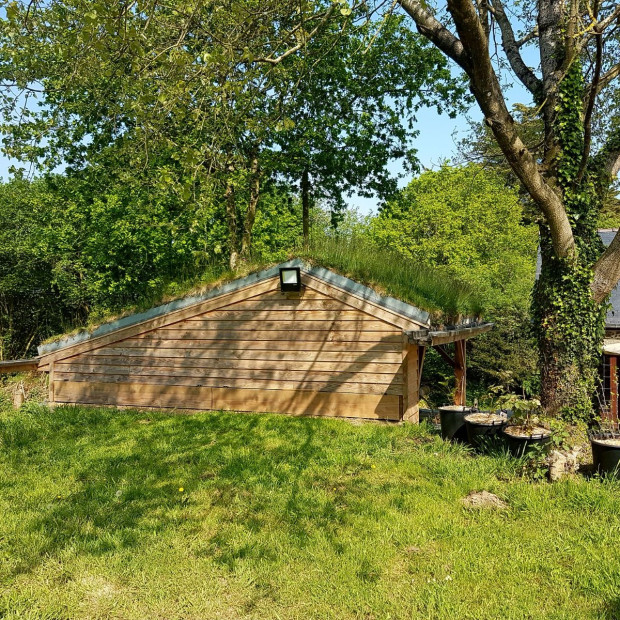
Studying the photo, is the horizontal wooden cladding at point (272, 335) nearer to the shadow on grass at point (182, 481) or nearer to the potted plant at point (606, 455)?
the shadow on grass at point (182, 481)

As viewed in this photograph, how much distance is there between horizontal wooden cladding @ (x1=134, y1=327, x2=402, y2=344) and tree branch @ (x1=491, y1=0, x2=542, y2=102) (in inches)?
158

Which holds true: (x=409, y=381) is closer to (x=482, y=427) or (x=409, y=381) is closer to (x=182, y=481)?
(x=482, y=427)

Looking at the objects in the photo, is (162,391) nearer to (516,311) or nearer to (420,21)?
(420,21)

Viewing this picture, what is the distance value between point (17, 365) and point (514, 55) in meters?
9.79

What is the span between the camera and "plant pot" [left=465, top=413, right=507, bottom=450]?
17.7ft

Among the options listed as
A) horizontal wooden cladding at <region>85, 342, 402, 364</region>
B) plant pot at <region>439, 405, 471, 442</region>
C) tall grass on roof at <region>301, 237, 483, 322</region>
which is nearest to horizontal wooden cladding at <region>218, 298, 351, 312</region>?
tall grass on roof at <region>301, 237, 483, 322</region>

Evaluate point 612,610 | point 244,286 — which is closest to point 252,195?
point 244,286

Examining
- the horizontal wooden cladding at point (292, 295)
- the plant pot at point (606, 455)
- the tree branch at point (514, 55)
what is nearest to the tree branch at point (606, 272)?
the plant pot at point (606, 455)

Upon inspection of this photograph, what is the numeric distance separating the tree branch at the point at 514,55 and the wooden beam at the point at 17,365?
31.0 feet

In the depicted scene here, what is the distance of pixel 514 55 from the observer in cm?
693

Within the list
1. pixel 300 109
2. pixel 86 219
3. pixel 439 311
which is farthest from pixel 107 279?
pixel 439 311

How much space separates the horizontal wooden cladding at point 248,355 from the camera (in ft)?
22.9

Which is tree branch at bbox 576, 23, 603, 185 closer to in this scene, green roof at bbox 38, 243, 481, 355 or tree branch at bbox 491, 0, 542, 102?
tree branch at bbox 491, 0, 542, 102

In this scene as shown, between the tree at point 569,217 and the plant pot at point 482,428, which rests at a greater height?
the tree at point 569,217
